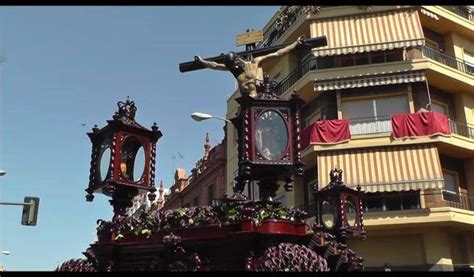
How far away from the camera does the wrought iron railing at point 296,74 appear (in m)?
22.8

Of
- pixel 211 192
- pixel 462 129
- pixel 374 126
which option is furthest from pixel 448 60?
pixel 211 192

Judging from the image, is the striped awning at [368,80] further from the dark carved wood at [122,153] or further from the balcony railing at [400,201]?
the dark carved wood at [122,153]

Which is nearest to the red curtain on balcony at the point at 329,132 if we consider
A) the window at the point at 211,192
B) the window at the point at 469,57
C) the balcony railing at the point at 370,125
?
the balcony railing at the point at 370,125

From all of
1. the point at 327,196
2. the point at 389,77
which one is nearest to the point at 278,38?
the point at 389,77

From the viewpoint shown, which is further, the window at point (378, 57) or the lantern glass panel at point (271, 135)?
the window at point (378, 57)

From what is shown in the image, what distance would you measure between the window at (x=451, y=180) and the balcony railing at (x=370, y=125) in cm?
302

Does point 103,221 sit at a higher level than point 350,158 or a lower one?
lower

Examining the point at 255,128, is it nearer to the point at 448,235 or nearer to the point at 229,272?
the point at 229,272

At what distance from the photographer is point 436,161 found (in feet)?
63.5

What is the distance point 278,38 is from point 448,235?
1150cm

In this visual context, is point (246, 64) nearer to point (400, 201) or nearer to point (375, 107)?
point (400, 201)

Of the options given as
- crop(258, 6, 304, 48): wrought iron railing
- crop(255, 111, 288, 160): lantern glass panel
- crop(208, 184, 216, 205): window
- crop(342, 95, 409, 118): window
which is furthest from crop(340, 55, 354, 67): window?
crop(255, 111, 288, 160): lantern glass panel

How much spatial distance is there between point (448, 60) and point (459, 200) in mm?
6011

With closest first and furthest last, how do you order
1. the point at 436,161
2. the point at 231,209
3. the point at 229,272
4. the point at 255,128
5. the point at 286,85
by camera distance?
the point at 229,272, the point at 231,209, the point at 255,128, the point at 436,161, the point at 286,85
